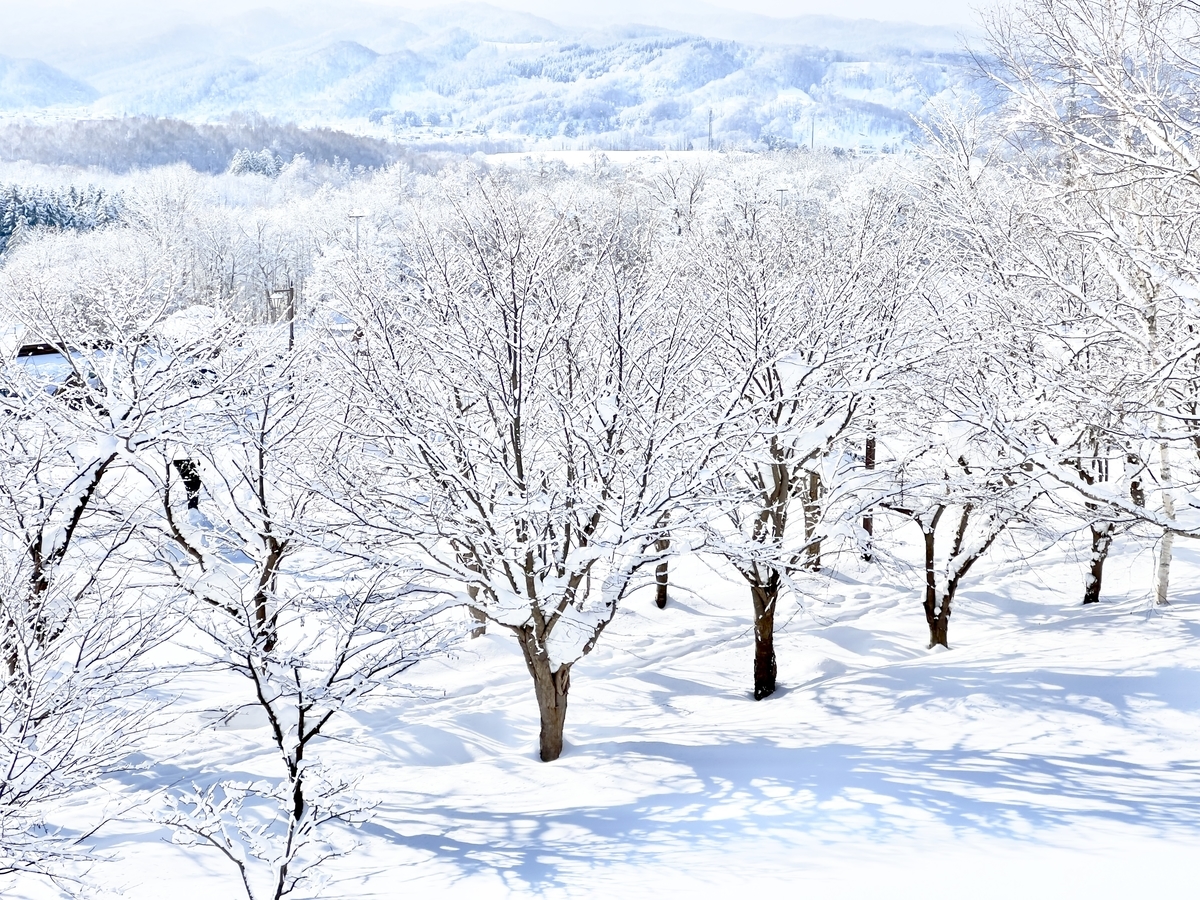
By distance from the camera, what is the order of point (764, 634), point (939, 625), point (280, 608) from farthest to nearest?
point (939, 625), point (764, 634), point (280, 608)

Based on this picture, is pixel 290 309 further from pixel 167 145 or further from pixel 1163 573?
pixel 167 145

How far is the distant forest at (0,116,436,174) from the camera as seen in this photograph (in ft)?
353

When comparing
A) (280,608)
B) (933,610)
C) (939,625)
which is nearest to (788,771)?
(280,608)

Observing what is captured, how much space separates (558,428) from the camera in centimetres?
966

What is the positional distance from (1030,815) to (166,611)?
675 centimetres

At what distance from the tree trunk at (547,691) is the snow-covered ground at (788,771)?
22cm

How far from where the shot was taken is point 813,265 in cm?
1305

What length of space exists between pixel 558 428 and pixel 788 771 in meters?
4.03

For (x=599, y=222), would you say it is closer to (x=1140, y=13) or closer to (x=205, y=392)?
(x=205, y=392)

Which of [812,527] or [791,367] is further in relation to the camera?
[791,367]

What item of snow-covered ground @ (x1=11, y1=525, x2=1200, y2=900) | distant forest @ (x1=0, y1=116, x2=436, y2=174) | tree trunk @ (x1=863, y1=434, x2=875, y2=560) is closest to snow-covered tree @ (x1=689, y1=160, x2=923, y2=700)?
tree trunk @ (x1=863, y1=434, x2=875, y2=560)

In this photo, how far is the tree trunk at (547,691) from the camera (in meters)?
9.16

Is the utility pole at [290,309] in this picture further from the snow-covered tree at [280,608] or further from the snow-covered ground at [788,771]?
the snow-covered ground at [788,771]

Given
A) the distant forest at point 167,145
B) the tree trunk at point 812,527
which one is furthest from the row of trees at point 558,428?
the distant forest at point 167,145
